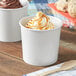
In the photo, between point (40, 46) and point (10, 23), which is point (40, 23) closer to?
point (40, 46)

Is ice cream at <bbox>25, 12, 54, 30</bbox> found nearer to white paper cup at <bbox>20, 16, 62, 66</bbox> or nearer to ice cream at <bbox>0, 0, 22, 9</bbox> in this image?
white paper cup at <bbox>20, 16, 62, 66</bbox>

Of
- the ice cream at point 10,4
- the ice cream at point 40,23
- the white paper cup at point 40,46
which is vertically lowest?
the white paper cup at point 40,46

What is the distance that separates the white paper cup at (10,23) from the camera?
87cm

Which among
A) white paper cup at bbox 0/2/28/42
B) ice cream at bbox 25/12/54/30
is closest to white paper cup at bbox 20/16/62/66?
ice cream at bbox 25/12/54/30

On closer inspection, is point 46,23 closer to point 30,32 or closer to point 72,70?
point 30,32

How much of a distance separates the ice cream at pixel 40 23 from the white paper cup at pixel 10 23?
14 centimetres

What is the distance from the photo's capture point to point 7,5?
88 cm

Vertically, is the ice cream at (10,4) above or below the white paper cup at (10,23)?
above

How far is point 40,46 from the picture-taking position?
→ 702mm

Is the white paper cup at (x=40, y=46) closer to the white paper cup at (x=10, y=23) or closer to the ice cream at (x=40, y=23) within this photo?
the ice cream at (x=40, y=23)

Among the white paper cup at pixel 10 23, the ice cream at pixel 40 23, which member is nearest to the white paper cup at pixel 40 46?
the ice cream at pixel 40 23

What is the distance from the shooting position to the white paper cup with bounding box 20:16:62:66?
690 millimetres

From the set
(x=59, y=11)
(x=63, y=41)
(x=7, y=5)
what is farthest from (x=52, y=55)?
(x=59, y=11)

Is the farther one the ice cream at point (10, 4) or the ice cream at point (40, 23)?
the ice cream at point (10, 4)
